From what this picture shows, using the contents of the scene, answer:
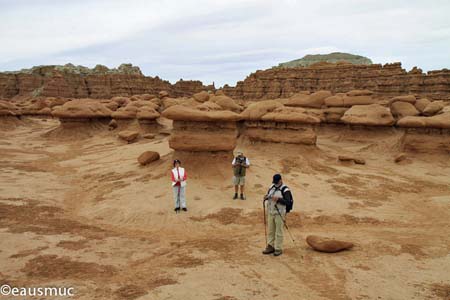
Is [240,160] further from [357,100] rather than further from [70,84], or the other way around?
[70,84]

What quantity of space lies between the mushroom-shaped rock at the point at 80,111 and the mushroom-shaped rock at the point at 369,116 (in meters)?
15.6

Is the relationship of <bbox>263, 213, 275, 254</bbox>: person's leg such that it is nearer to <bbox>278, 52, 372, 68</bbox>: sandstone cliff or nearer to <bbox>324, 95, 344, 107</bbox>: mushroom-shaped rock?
<bbox>324, 95, 344, 107</bbox>: mushroom-shaped rock

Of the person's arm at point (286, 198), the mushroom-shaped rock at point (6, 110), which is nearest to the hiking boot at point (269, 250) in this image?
the person's arm at point (286, 198)

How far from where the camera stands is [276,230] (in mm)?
6488

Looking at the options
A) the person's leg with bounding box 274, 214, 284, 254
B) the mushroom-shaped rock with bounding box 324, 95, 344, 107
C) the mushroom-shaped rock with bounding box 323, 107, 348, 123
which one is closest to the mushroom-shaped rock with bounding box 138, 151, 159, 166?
the person's leg with bounding box 274, 214, 284, 254

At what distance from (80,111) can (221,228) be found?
1818 cm

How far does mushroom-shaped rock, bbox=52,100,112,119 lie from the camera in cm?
2319

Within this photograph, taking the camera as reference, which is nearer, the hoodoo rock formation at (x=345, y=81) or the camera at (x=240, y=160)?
the camera at (x=240, y=160)

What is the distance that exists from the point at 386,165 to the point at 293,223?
9.40 m

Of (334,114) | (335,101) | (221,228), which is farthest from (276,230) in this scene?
(335,101)

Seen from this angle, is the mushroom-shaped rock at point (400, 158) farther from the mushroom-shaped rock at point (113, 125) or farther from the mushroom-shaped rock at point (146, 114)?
the mushroom-shaped rock at point (113, 125)

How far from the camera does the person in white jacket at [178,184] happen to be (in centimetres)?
895

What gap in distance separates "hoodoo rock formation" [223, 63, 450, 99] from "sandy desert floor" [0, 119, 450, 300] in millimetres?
24314

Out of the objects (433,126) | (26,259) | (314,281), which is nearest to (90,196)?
(26,259)
